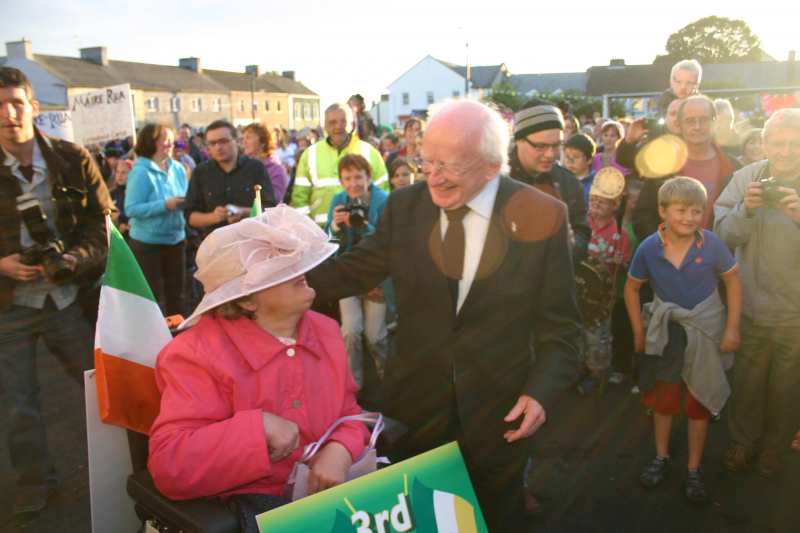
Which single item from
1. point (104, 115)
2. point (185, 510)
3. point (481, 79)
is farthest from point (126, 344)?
point (481, 79)

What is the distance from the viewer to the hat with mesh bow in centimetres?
188

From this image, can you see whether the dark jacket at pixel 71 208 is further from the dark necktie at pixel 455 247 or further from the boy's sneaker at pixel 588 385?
A: the boy's sneaker at pixel 588 385

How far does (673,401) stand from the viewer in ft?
11.3

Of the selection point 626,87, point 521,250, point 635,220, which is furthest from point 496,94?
point 521,250

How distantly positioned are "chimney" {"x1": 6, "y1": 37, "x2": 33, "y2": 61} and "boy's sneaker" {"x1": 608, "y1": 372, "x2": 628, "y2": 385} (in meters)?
58.9

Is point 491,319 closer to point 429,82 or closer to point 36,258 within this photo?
point 36,258

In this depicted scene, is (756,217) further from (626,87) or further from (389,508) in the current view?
(626,87)

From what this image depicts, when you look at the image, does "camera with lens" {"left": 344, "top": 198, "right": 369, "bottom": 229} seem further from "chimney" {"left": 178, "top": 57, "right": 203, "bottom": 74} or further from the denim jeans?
"chimney" {"left": 178, "top": 57, "right": 203, "bottom": 74}

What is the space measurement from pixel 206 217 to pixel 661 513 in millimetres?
4154

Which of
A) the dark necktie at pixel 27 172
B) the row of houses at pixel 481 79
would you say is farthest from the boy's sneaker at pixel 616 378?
the row of houses at pixel 481 79

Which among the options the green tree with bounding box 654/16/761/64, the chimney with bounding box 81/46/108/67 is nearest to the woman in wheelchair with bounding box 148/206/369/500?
the chimney with bounding box 81/46/108/67

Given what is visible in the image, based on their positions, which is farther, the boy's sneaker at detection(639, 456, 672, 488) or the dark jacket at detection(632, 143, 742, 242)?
the dark jacket at detection(632, 143, 742, 242)

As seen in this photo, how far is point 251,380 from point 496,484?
114 centimetres

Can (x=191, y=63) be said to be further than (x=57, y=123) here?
Yes
